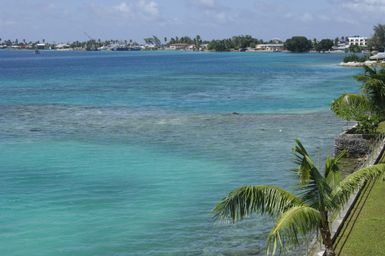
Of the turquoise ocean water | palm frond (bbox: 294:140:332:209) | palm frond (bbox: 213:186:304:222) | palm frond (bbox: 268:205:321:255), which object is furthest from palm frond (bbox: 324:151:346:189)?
the turquoise ocean water

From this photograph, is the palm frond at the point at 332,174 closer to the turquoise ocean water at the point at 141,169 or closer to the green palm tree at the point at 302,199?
the green palm tree at the point at 302,199

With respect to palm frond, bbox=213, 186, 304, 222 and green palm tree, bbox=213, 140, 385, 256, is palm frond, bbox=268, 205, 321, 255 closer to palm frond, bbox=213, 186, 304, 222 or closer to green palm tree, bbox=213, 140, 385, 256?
green palm tree, bbox=213, 140, 385, 256

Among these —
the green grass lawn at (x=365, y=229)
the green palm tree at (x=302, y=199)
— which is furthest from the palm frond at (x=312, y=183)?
the green grass lawn at (x=365, y=229)

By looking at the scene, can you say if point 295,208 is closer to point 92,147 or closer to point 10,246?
point 10,246

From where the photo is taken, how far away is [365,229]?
18.0 m

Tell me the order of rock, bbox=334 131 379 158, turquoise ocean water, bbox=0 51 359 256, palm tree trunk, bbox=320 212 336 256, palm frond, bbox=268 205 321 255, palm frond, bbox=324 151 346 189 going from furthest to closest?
rock, bbox=334 131 379 158 < turquoise ocean water, bbox=0 51 359 256 < palm frond, bbox=324 151 346 189 < palm tree trunk, bbox=320 212 336 256 < palm frond, bbox=268 205 321 255

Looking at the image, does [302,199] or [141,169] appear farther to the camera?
[141,169]

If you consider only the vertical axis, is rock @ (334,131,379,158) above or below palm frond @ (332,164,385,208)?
below

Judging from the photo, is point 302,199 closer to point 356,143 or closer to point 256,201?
point 256,201

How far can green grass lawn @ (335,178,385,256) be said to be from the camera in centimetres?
1658

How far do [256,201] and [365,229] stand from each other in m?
6.83

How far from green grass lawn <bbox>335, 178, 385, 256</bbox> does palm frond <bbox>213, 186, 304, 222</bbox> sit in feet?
15.3

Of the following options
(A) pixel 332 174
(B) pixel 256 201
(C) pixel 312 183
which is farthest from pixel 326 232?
(B) pixel 256 201

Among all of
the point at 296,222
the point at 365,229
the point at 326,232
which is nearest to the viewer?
the point at 296,222
